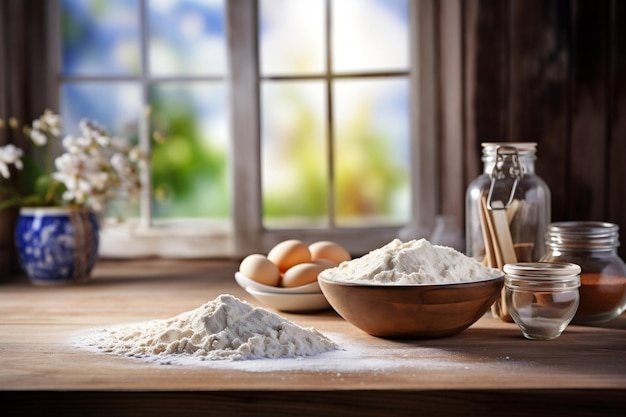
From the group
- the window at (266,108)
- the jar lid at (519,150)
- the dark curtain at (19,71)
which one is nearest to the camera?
the jar lid at (519,150)

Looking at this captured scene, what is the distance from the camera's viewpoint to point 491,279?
1.34 metres

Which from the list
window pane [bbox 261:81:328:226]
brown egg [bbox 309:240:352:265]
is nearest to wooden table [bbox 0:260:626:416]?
brown egg [bbox 309:240:352:265]

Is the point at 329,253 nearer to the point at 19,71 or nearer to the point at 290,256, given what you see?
the point at 290,256

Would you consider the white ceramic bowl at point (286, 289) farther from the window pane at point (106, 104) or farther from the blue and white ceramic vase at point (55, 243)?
the window pane at point (106, 104)

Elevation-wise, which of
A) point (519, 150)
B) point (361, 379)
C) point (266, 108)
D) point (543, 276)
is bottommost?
point (361, 379)

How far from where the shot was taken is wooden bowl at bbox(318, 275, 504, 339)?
130 centimetres

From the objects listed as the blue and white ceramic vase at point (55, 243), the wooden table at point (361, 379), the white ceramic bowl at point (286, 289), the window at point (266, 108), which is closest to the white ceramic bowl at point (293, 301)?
the white ceramic bowl at point (286, 289)

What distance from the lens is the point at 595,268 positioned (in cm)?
147

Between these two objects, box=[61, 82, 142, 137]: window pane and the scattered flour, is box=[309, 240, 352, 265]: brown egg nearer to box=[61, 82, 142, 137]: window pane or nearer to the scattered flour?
the scattered flour

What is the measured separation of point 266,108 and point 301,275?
83 centimetres

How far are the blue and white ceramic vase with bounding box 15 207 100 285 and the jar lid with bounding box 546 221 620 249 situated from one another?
106 centimetres

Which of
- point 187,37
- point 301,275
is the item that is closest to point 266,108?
point 187,37

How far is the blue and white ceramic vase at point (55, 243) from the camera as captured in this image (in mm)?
1952

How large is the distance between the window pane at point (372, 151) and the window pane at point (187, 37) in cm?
35
